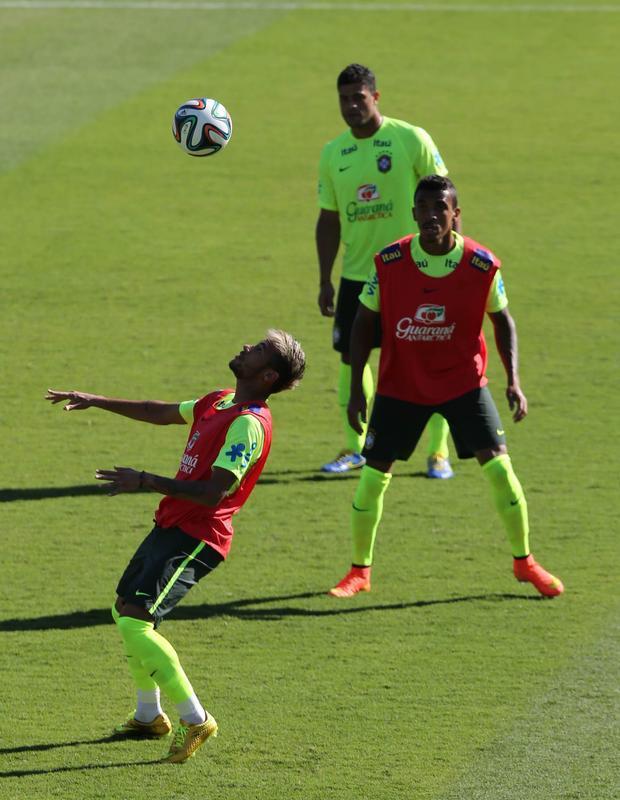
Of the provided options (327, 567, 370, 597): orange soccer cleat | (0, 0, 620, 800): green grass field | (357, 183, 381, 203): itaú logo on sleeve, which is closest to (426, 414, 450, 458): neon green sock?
(0, 0, 620, 800): green grass field

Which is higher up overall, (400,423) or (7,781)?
(400,423)

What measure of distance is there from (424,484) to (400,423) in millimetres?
1977

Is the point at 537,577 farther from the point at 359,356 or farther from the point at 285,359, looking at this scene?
the point at 285,359

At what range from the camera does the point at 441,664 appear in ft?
27.0

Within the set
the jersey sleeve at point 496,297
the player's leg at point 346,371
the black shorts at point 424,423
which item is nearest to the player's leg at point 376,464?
the black shorts at point 424,423

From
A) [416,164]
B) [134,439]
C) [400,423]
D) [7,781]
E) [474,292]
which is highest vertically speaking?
[416,164]

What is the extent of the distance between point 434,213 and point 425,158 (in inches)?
89.1

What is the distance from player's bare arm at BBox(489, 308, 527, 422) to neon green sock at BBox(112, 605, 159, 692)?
8.68 feet

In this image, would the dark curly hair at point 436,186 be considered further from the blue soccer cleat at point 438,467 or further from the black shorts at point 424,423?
the blue soccer cleat at point 438,467

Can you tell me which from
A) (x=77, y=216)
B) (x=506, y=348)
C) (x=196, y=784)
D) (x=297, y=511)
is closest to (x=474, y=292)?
(x=506, y=348)

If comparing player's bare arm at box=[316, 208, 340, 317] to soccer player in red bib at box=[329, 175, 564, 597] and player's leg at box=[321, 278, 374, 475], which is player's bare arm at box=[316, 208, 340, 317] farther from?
A: soccer player in red bib at box=[329, 175, 564, 597]

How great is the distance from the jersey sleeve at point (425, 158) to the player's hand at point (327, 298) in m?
0.97

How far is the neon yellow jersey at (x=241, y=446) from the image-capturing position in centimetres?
696

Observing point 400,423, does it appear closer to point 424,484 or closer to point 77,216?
point 424,484
